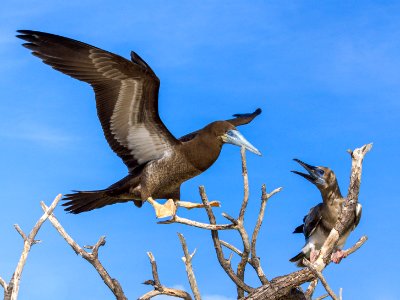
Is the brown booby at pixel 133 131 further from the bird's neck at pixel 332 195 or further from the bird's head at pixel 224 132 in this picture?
the bird's neck at pixel 332 195

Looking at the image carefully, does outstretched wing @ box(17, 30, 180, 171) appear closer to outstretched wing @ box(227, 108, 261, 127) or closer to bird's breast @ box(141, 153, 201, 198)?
bird's breast @ box(141, 153, 201, 198)

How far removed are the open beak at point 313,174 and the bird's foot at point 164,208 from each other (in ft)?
5.58

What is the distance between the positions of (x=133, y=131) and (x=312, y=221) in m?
2.68

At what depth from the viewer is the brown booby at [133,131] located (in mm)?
9508

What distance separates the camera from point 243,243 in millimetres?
8539

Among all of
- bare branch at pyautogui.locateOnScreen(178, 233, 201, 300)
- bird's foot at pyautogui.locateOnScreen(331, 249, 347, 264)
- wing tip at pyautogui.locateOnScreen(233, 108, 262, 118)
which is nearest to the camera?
bare branch at pyautogui.locateOnScreen(178, 233, 201, 300)

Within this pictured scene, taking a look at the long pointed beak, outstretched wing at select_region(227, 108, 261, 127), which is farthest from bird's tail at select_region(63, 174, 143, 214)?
outstretched wing at select_region(227, 108, 261, 127)

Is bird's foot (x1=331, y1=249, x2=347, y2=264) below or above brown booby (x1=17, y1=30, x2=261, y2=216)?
below

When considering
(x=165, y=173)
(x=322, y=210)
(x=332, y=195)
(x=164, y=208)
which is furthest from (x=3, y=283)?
(x=332, y=195)

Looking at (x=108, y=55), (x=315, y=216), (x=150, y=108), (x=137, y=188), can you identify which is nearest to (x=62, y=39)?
(x=108, y=55)

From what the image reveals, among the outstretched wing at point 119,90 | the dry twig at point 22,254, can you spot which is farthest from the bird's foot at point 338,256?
the dry twig at point 22,254

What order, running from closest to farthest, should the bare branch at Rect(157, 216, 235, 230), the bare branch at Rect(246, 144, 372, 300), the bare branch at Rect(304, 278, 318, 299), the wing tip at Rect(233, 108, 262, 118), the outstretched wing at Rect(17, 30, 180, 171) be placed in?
the bare branch at Rect(246, 144, 372, 300) < the bare branch at Rect(157, 216, 235, 230) < the bare branch at Rect(304, 278, 318, 299) < the outstretched wing at Rect(17, 30, 180, 171) < the wing tip at Rect(233, 108, 262, 118)

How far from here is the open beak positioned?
972 centimetres

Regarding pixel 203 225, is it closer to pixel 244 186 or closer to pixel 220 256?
pixel 220 256
